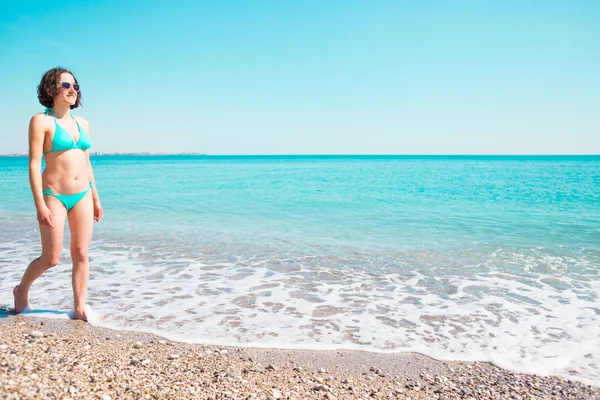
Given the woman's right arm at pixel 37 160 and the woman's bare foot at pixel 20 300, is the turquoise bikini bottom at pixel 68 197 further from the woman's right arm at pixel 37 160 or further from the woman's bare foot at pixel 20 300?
the woman's bare foot at pixel 20 300

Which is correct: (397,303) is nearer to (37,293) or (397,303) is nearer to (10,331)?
(10,331)

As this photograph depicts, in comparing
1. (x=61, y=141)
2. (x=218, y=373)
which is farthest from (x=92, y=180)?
(x=218, y=373)

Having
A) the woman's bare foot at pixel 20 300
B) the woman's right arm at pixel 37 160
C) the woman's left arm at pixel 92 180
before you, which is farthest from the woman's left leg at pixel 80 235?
the woman's bare foot at pixel 20 300

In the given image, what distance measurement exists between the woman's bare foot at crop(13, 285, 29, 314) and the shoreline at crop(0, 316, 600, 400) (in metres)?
0.27

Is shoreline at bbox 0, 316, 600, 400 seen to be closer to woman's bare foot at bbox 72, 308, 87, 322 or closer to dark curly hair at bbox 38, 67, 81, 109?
woman's bare foot at bbox 72, 308, 87, 322

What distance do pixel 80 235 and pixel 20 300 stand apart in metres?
1.28

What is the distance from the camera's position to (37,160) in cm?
360

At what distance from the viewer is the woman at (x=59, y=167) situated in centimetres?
365

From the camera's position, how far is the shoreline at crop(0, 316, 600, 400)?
2.87 m

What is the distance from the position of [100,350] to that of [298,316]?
7.30 ft

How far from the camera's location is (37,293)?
A: 5.50 metres

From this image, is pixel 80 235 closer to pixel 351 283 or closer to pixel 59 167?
pixel 59 167

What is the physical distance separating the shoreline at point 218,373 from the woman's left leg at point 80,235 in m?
0.52

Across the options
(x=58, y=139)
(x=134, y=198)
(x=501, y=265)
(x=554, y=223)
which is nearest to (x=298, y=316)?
(x=58, y=139)
